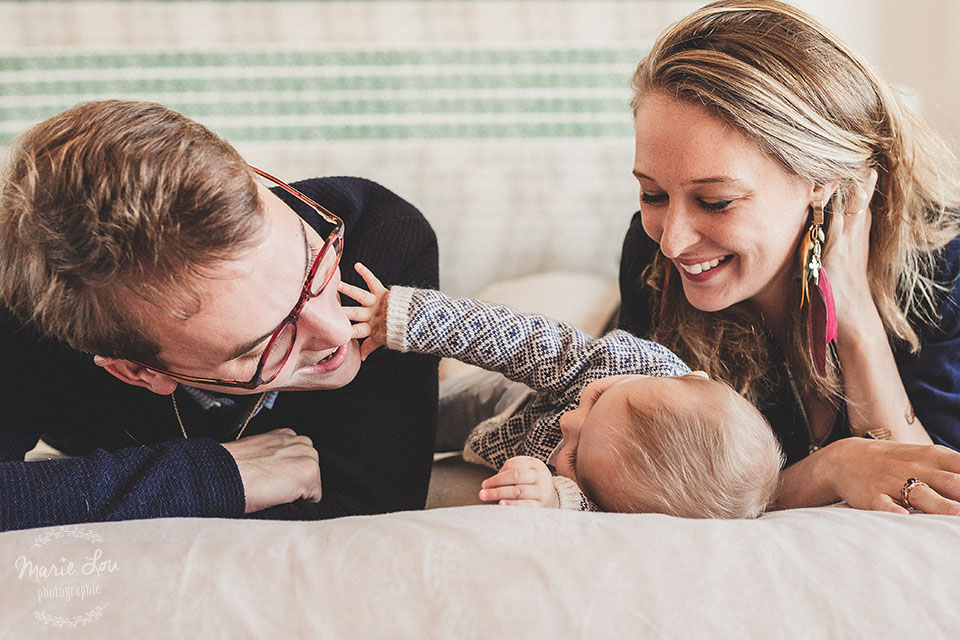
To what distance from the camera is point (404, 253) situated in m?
1.21

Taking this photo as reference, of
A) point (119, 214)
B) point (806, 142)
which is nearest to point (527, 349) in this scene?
point (806, 142)

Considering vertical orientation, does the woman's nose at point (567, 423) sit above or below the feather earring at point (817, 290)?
below

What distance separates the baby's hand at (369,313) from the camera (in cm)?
108

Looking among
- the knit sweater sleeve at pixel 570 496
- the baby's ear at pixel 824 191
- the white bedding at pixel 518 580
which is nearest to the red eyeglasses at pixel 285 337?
the white bedding at pixel 518 580

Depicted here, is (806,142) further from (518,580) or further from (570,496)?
(518,580)

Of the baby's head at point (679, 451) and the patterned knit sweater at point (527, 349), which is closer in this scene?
the baby's head at point (679, 451)

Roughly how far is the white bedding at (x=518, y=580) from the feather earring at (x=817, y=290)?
482 mm

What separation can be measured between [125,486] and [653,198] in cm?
81

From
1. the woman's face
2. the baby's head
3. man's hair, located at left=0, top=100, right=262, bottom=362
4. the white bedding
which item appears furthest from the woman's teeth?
man's hair, located at left=0, top=100, right=262, bottom=362

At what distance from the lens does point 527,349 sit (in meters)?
1.15

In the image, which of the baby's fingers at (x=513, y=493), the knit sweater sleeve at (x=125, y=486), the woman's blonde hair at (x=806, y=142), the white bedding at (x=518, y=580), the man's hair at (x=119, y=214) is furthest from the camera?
the woman's blonde hair at (x=806, y=142)

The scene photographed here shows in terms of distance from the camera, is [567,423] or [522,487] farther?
[567,423]

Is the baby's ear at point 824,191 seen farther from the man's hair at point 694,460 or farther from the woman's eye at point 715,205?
the man's hair at point 694,460

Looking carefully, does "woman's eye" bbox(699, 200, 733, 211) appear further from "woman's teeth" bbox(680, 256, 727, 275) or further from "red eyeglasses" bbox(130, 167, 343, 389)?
"red eyeglasses" bbox(130, 167, 343, 389)
